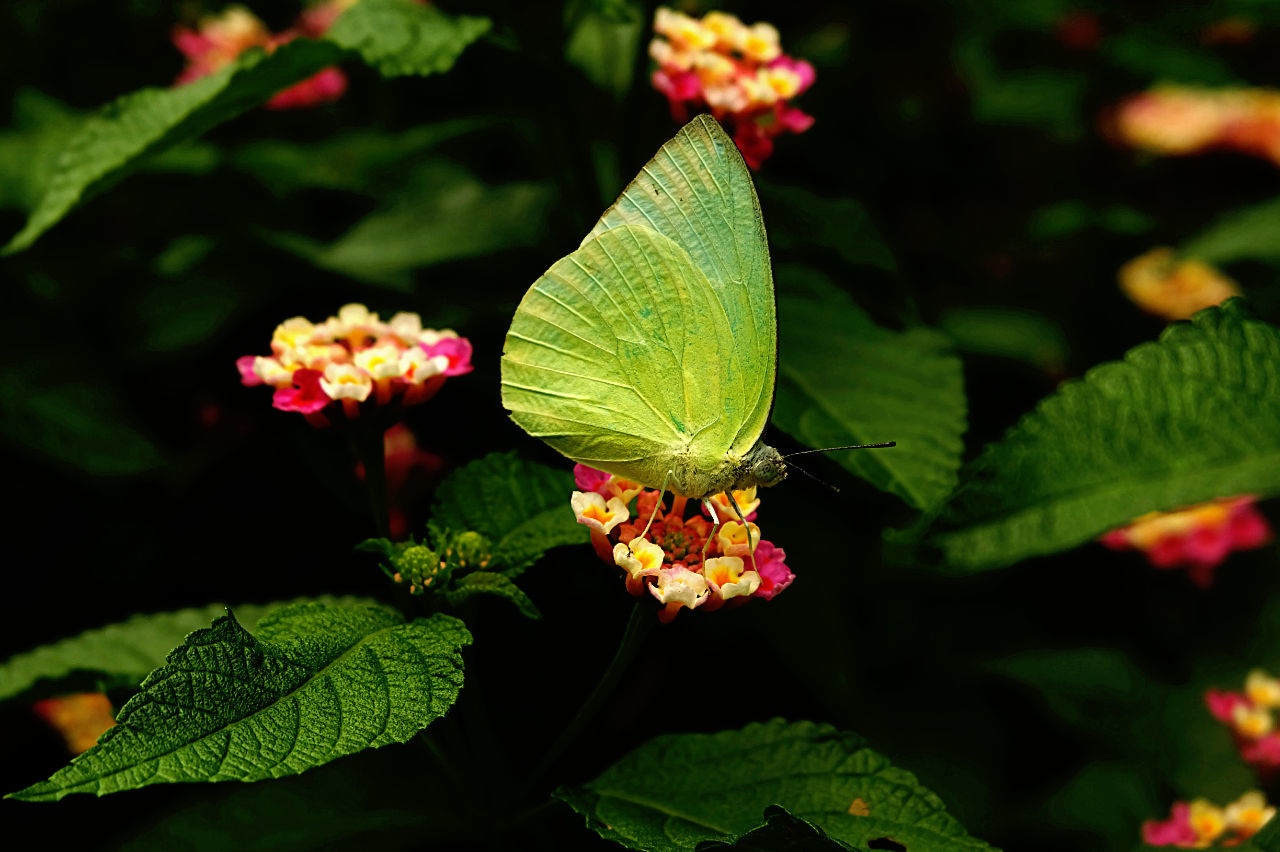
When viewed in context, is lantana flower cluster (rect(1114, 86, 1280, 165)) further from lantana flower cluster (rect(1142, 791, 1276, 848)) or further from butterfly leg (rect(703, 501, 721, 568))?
butterfly leg (rect(703, 501, 721, 568))

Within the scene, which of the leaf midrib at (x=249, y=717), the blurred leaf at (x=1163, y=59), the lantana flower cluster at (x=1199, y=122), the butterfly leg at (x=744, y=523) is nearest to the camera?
the leaf midrib at (x=249, y=717)

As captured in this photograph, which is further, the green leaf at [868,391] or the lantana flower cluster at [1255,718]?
the lantana flower cluster at [1255,718]

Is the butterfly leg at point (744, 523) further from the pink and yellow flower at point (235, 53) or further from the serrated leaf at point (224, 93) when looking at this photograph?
the pink and yellow flower at point (235, 53)

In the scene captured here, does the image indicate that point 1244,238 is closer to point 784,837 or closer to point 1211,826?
point 1211,826

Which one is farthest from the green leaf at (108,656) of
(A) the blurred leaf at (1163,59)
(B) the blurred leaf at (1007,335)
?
(A) the blurred leaf at (1163,59)

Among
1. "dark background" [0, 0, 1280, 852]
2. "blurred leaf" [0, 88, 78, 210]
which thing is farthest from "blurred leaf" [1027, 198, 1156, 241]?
"blurred leaf" [0, 88, 78, 210]
